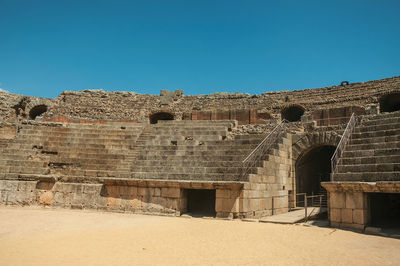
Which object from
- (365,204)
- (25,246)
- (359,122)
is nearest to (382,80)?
(359,122)

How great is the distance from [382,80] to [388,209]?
1089 cm

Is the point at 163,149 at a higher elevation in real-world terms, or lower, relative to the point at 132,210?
higher

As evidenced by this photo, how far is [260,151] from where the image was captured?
439 inches

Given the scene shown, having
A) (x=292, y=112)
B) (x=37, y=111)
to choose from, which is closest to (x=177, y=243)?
(x=292, y=112)

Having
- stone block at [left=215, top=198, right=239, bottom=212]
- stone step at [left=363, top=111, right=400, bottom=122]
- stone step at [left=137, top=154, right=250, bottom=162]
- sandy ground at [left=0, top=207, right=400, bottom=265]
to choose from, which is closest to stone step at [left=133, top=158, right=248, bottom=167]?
stone step at [left=137, top=154, right=250, bottom=162]

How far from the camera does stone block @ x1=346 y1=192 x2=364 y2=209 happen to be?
309 inches

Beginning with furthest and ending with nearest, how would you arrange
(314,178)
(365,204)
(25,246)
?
(314,178) < (365,204) < (25,246)

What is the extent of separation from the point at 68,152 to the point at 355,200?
35.4 feet

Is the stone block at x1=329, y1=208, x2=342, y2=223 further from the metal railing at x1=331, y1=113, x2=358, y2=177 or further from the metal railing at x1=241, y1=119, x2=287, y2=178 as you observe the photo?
the metal railing at x1=241, y1=119, x2=287, y2=178

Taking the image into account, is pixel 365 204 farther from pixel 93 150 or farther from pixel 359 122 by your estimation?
pixel 93 150

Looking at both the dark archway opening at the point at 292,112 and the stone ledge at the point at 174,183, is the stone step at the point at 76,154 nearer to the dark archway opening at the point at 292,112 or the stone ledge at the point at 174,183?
the stone ledge at the point at 174,183

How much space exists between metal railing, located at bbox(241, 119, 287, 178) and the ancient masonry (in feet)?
0.13

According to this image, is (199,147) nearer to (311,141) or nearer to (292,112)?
(311,141)

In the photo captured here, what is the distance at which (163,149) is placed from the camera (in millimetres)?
12688
